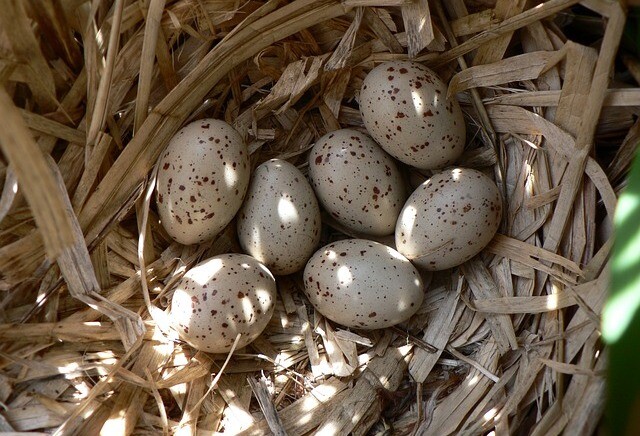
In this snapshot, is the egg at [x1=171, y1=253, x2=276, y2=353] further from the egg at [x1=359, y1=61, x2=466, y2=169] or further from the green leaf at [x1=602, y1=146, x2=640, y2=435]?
the green leaf at [x1=602, y1=146, x2=640, y2=435]

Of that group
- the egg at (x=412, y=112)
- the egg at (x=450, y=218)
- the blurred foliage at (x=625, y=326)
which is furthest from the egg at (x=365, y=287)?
the blurred foliage at (x=625, y=326)

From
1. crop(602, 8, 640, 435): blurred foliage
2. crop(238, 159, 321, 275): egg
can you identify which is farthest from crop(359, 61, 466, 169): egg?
crop(602, 8, 640, 435): blurred foliage

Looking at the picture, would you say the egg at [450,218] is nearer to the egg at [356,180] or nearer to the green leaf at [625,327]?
the egg at [356,180]

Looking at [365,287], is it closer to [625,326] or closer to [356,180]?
[356,180]

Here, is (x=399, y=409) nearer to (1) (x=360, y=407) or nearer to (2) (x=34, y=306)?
(1) (x=360, y=407)

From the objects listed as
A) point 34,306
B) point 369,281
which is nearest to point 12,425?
point 34,306

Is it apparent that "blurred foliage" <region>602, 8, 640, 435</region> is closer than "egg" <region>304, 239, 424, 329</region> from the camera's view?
Yes
